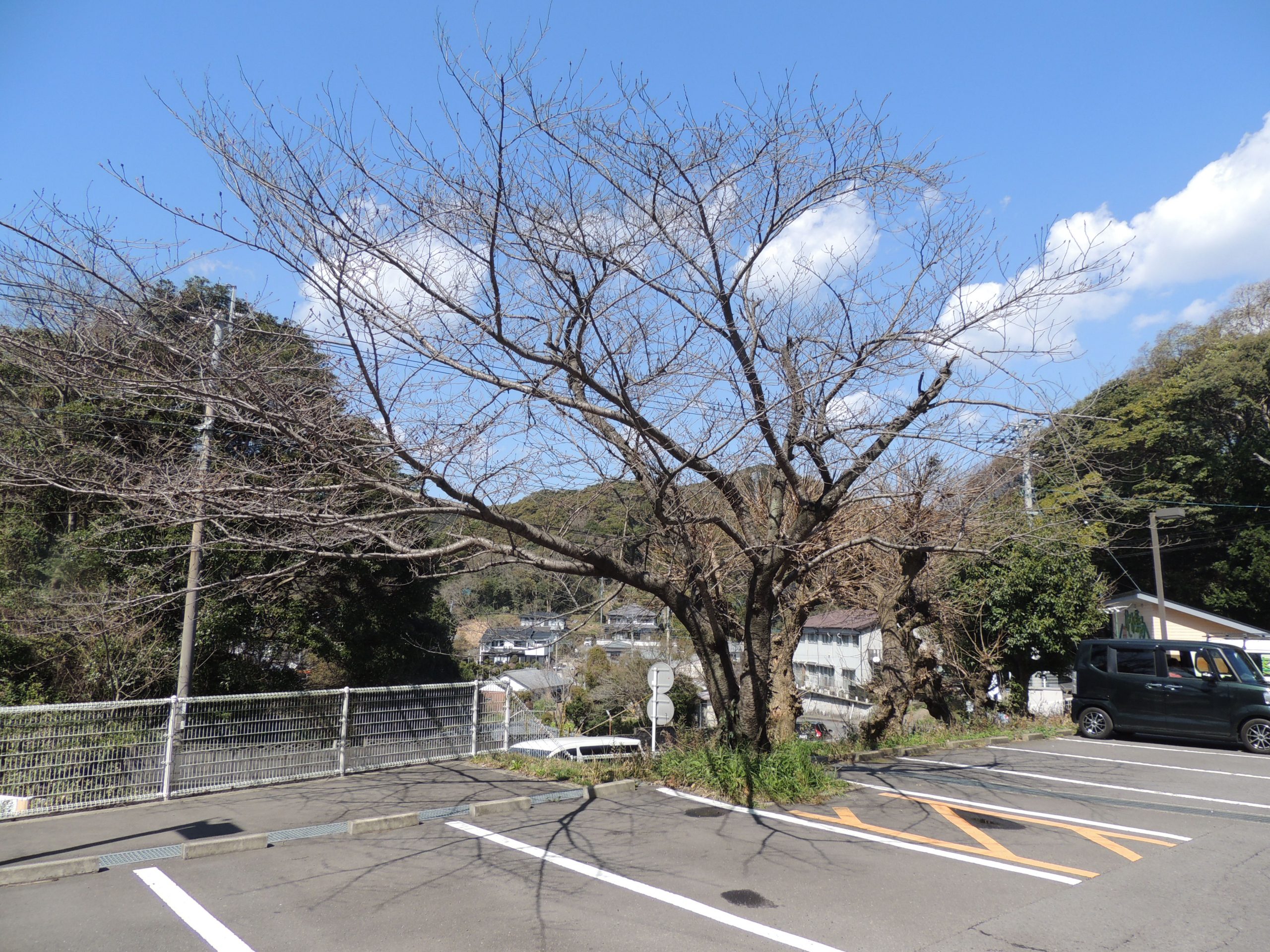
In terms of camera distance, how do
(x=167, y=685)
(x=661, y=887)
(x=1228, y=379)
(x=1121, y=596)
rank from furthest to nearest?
(x=1228, y=379) < (x=1121, y=596) < (x=167, y=685) < (x=661, y=887)

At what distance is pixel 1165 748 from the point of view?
13430 millimetres

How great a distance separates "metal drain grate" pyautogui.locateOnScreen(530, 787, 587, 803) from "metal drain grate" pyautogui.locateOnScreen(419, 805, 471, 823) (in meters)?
0.84

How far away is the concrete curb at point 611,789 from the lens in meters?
9.32

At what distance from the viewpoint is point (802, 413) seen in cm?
866

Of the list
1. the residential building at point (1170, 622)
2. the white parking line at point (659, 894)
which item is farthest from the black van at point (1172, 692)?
the white parking line at point (659, 894)

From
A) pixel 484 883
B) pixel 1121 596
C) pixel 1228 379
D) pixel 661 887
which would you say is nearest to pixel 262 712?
pixel 484 883

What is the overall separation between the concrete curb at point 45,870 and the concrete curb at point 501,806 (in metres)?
3.34

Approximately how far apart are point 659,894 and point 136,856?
4.47m

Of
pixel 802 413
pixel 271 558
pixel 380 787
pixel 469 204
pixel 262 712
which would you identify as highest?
pixel 469 204

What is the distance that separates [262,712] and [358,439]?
465 centimetres

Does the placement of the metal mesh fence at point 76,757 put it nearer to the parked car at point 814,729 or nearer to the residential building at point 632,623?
the residential building at point 632,623

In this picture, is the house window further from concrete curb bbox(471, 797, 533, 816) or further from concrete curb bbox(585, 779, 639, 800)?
concrete curb bbox(471, 797, 533, 816)

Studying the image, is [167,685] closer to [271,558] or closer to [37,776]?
[271,558]

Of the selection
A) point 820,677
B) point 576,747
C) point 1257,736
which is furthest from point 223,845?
point 820,677
